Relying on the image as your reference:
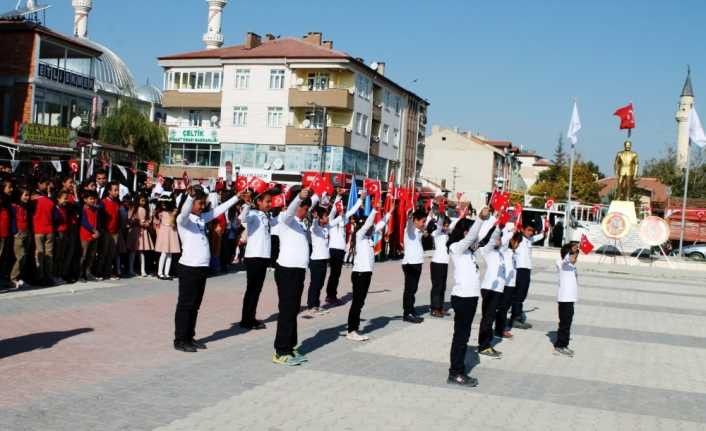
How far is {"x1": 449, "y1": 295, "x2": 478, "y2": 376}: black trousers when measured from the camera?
793 centimetres

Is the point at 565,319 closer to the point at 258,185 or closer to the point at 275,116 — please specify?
the point at 258,185

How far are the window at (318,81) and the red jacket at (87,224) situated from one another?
43402 mm

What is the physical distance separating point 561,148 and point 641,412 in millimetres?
105504

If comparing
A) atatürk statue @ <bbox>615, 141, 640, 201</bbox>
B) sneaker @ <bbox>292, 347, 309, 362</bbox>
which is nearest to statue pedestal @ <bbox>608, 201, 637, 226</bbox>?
atatürk statue @ <bbox>615, 141, 640, 201</bbox>

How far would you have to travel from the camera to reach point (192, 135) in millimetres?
59875

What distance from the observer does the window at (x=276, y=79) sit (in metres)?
57.0

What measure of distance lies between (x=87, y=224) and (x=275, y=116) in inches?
1741

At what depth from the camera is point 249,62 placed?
5781 centimetres

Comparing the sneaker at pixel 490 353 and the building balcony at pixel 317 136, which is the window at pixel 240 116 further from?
the sneaker at pixel 490 353

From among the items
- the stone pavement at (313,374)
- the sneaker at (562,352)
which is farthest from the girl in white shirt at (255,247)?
the sneaker at (562,352)

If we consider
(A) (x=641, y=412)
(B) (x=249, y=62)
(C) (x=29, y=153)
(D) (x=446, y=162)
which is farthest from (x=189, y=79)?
(A) (x=641, y=412)

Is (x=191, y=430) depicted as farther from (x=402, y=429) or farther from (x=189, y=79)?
(x=189, y=79)

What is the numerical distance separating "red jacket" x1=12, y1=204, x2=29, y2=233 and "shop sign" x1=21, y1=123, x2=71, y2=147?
20.7m

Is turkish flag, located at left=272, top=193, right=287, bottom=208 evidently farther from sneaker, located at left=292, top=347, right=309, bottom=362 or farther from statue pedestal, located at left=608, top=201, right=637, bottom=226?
statue pedestal, located at left=608, top=201, right=637, bottom=226
